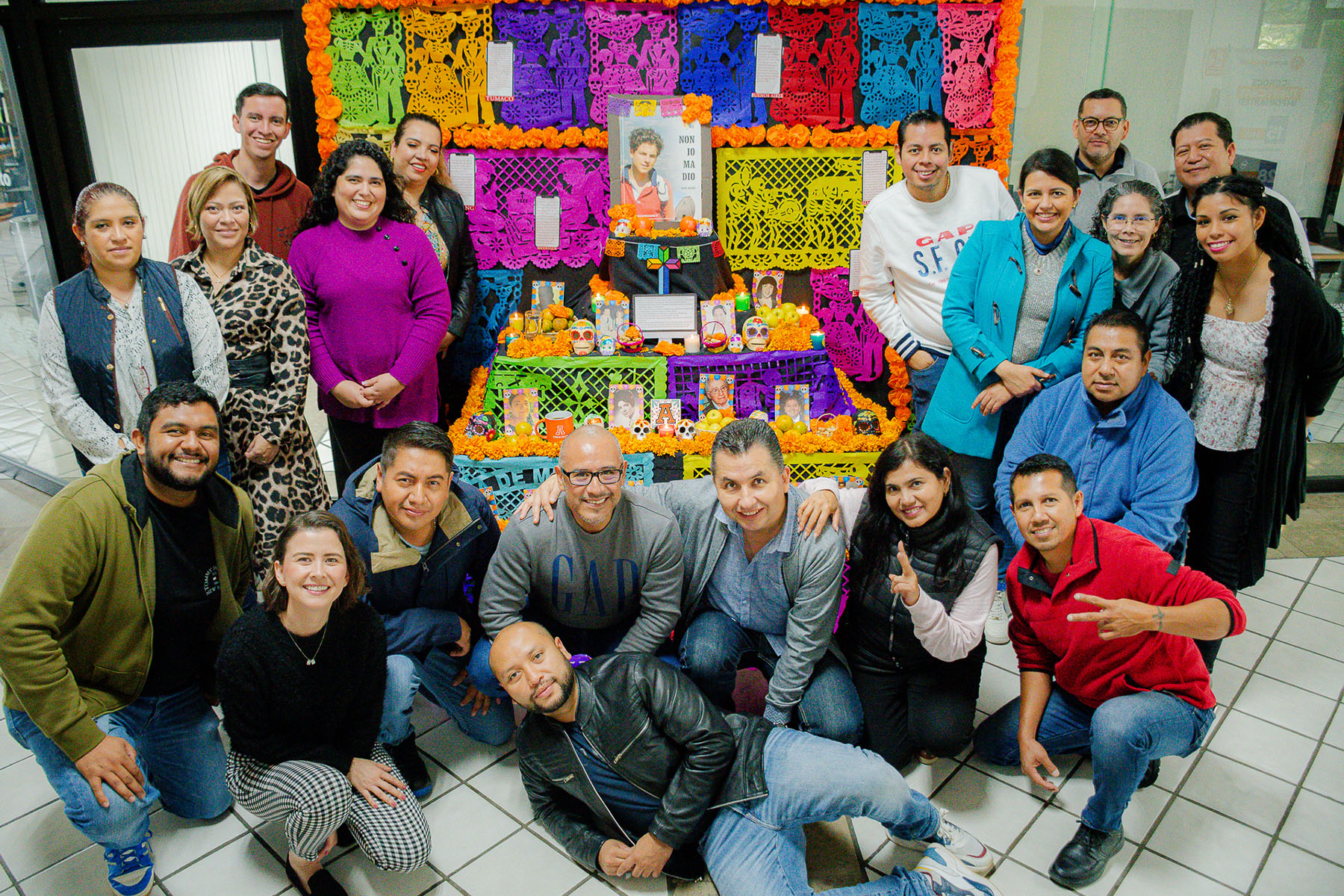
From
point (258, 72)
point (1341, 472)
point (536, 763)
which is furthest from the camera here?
point (1341, 472)

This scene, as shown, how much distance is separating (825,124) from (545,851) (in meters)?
3.22

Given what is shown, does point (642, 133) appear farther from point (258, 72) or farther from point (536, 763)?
point (536, 763)

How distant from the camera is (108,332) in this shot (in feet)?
8.34

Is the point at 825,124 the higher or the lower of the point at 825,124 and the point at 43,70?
the lower

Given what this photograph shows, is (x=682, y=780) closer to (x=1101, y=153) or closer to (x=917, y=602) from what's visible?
(x=917, y=602)

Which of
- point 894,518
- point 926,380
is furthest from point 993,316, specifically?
point 894,518

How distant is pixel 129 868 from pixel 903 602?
2.04 m

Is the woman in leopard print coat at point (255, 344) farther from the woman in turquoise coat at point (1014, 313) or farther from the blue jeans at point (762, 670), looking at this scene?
the woman in turquoise coat at point (1014, 313)

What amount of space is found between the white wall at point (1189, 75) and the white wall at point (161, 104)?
12.1 feet

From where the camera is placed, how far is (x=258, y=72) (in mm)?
4246

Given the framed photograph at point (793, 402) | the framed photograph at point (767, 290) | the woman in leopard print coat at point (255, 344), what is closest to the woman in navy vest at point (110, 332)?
the woman in leopard print coat at point (255, 344)

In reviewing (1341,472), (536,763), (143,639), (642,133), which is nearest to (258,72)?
(642,133)

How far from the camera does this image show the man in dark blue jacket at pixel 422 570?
2436 millimetres

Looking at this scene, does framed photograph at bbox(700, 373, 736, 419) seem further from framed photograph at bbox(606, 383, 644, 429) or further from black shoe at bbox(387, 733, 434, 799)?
black shoe at bbox(387, 733, 434, 799)
